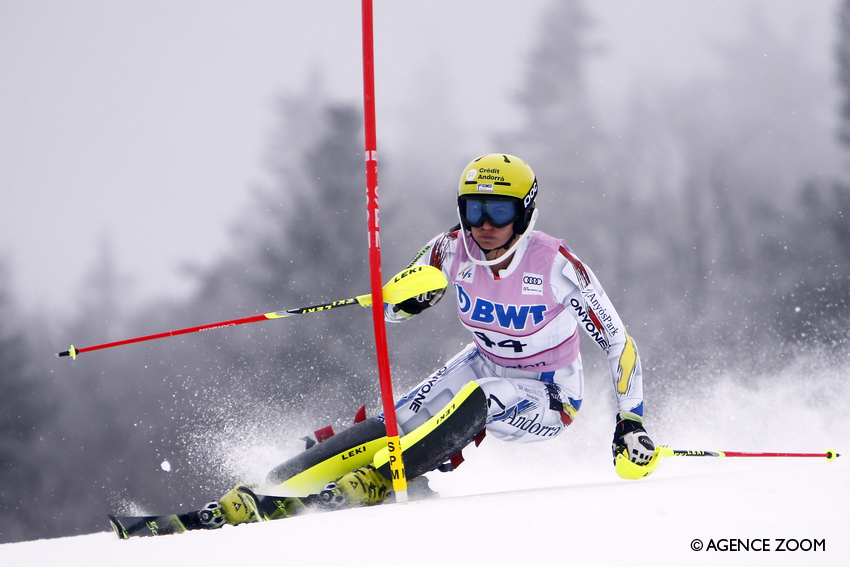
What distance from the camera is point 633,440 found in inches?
117

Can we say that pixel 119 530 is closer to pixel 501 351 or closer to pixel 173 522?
pixel 173 522

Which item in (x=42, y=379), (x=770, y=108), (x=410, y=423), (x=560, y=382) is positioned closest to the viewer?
(x=410, y=423)

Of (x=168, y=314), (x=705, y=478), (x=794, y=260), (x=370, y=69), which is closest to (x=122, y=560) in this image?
(x=370, y=69)

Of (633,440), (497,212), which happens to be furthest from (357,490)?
(497,212)

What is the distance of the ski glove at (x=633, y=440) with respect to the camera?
293 centimetres

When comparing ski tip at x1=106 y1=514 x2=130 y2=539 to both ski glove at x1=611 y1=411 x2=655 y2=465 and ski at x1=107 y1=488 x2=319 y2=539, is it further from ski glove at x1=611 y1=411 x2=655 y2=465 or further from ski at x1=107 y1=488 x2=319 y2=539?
ski glove at x1=611 y1=411 x2=655 y2=465

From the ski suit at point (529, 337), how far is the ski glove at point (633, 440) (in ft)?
0.23

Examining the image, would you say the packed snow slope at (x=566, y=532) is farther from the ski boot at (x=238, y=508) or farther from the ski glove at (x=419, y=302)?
the ski glove at (x=419, y=302)

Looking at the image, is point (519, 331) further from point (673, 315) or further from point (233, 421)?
point (233, 421)

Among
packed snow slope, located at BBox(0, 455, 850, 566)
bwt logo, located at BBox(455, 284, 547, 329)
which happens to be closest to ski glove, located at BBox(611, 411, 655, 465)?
packed snow slope, located at BBox(0, 455, 850, 566)

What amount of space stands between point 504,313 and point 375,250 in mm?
984

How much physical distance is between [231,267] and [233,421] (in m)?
4.04

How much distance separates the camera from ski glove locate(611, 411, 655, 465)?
115 inches

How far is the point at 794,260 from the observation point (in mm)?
15984
